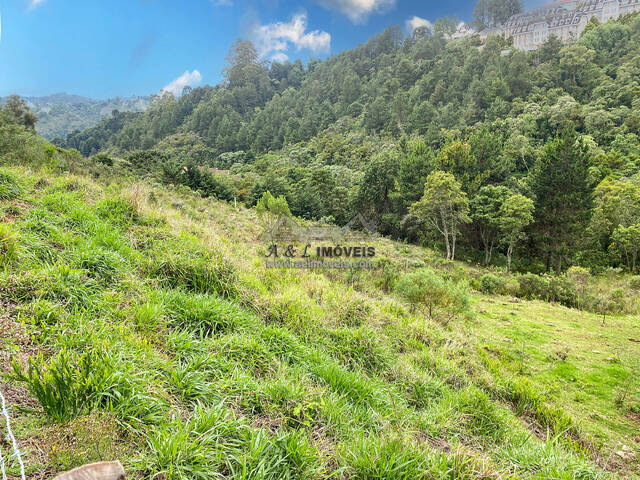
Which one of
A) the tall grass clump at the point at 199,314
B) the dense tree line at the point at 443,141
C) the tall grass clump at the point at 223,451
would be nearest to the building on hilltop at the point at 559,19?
the dense tree line at the point at 443,141

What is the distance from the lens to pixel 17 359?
1844mm

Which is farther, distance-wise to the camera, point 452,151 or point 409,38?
point 409,38

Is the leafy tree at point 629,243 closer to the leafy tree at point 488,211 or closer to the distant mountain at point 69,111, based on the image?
the leafy tree at point 488,211

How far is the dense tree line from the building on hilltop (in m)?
19.3

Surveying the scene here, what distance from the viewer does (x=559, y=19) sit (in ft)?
273

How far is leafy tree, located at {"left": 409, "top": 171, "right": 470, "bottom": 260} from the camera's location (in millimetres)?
21062

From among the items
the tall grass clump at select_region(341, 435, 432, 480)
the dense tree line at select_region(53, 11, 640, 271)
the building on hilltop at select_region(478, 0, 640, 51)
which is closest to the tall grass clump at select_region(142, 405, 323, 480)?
the tall grass clump at select_region(341, 435, 432, 480)

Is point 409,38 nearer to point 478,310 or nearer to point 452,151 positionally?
point 452,151

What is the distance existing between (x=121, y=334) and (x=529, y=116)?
51.5m

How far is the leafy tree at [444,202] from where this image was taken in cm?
2106

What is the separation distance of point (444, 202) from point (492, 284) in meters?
9.86

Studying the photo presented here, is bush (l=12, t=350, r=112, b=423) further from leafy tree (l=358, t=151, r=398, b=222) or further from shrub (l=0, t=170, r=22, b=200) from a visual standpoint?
leafy tree (l=358, t=151, r=398, b=222)

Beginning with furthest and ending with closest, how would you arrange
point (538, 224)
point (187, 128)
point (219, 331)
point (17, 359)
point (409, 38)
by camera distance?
1. point (409, 38)
2. point (187, 128)
3. point (538, 224)
4. point (219, 331)
5. point (17, 359)

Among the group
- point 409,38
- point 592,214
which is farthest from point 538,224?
point 409,38
